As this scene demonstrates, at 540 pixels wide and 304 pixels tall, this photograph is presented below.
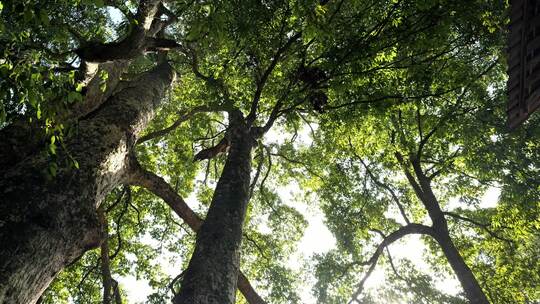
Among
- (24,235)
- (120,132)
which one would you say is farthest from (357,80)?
(24,235)

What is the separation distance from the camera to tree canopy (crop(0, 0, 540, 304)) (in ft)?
12.2

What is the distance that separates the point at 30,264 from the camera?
2.63 metres

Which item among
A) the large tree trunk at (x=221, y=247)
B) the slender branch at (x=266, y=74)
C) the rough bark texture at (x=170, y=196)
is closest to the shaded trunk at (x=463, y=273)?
the rough bark texture at (x=170, y=196)

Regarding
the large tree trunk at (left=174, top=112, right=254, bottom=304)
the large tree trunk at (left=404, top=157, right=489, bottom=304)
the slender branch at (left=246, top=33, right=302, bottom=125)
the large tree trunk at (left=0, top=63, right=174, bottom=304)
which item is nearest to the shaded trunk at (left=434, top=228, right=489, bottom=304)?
the large tree trunk at (left=404, top=157, right=489, bottom=304)

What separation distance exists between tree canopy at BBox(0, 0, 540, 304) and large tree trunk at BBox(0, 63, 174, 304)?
4cm

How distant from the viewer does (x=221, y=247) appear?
4.19 m

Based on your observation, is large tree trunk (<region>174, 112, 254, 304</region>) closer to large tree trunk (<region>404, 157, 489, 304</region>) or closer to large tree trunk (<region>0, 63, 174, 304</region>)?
large tree trunk (<region>0, 63, 174, 304</region>)

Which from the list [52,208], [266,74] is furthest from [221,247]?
[266,74]

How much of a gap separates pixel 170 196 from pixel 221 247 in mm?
3075

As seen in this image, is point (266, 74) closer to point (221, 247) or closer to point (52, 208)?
point (221, 247)

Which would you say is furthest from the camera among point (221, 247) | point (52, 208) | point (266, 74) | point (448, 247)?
point (448, 247)

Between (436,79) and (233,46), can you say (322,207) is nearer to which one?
(436,79)

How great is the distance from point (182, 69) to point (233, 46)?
20.6 ft

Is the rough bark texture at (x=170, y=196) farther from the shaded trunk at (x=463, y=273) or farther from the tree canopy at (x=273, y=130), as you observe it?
the shaded trunk at (x=463, y=273)
